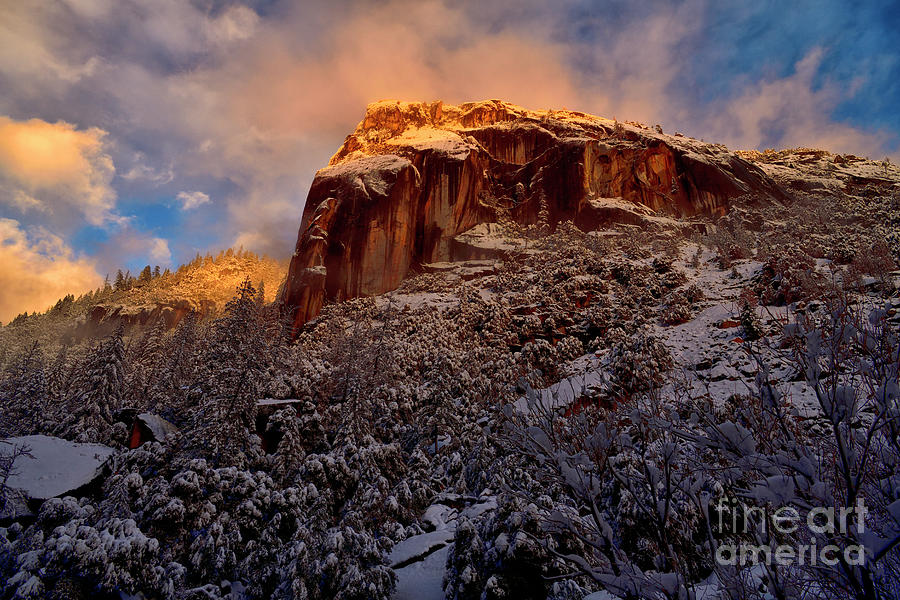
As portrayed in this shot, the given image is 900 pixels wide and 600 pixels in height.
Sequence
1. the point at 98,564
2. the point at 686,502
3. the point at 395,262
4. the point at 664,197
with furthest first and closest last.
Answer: the point at 664,197, the point at 395,262, the point at 686,502, the point at 98,564

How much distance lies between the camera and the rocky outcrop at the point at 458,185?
57.8m

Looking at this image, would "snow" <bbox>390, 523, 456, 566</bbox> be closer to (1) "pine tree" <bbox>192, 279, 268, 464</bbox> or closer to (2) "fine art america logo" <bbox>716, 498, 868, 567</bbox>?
(1) "pine tree" <bbox>192, 279, 268, 464</bbox>

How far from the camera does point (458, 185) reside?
65750 millimetres

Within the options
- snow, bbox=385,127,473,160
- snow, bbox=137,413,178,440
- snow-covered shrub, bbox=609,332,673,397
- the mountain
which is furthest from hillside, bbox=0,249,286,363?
snow-covered shrub, bbox=609,332,673,397

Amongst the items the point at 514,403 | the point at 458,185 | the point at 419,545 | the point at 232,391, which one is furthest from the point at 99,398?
the point at 458,185

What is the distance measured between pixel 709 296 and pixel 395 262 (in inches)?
1544

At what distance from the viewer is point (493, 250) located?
192 feet

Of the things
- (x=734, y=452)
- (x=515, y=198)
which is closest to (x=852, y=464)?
(x=734, y=452)

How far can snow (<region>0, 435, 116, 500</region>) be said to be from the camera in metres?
13.1

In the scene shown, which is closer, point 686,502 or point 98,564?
point 98,564

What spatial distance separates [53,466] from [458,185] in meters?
59.4

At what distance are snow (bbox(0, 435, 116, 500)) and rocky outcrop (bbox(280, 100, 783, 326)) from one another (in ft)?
117

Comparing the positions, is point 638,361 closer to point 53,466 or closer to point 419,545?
point 419,545

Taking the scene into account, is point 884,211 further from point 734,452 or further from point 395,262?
point 734,452
